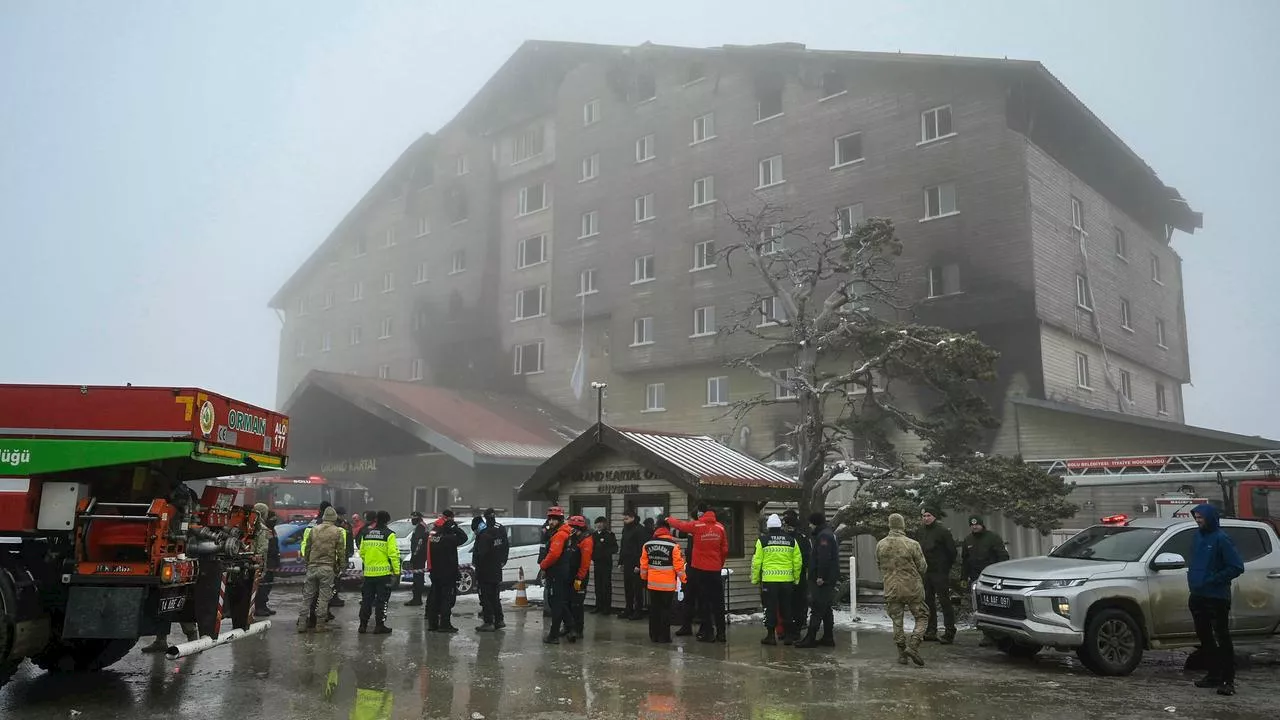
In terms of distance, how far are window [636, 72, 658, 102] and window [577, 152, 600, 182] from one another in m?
3.16

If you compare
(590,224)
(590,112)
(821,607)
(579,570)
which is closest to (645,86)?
(590,112)

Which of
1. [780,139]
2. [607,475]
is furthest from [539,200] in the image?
[607,475]

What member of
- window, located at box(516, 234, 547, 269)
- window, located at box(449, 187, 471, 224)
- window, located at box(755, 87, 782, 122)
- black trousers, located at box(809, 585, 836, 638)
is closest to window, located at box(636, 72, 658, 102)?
window, located at box(755, 87, 782, 122)

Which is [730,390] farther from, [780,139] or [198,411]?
[198,411]

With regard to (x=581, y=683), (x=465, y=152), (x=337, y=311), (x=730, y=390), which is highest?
(x=465, y=152)

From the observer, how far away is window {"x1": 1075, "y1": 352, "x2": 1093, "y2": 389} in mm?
30016

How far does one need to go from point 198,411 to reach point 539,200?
121 feet

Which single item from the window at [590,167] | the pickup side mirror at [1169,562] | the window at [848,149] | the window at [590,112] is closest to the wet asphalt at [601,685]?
the pickup side mirror at [1169,562]

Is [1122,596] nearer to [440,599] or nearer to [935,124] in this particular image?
[440,599]

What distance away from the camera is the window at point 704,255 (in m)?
35.7

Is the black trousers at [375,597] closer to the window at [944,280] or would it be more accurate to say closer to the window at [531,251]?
the window at [944,280]

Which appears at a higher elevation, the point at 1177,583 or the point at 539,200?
the point at 539,200

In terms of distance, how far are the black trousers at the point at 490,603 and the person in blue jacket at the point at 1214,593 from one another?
905 cm

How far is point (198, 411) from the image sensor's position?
9.15 metres
